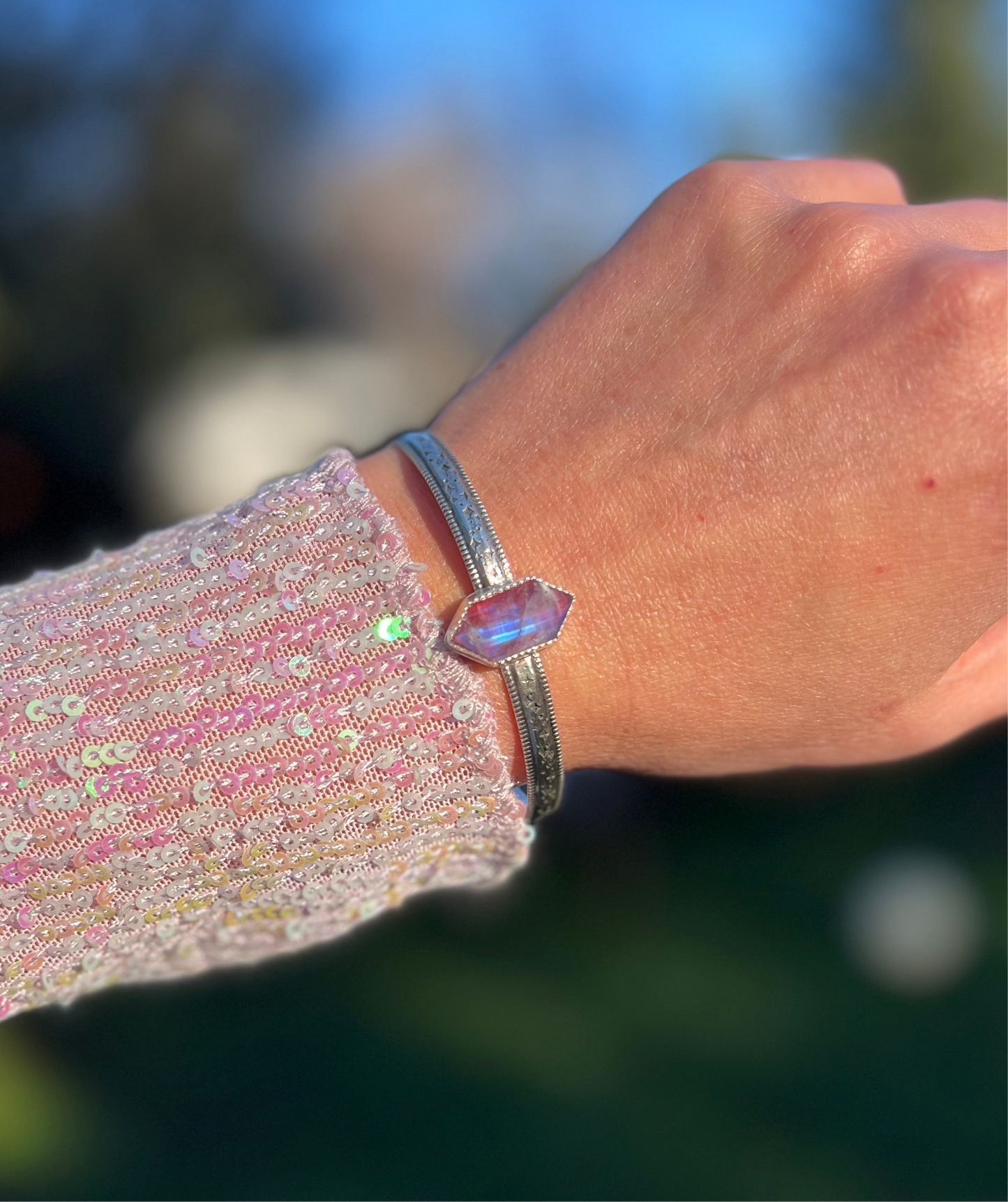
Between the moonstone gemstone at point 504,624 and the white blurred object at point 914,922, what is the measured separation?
11.1ft

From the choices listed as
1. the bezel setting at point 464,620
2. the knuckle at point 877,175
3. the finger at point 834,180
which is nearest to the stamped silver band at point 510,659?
the bezel setting at point 464,620

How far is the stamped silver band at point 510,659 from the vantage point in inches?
40.9

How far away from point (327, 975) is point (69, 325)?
478 centimetres

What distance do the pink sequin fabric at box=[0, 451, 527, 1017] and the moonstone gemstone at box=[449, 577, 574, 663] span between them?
3 cm

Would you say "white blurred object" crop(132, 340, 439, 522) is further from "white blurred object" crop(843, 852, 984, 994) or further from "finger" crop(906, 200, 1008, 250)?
"finger" crop(906, 200, 1008, 250)

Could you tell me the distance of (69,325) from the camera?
242 inches

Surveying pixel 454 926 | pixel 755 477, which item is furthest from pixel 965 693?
pixel 454 926

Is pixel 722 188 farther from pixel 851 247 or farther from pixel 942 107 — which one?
pixel 942 107

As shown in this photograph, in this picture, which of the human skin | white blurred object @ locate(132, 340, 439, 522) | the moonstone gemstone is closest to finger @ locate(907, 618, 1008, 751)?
the human skin

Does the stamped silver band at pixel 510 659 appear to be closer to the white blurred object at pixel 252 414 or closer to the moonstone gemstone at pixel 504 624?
the moonstone gemstone at pixel 504 624

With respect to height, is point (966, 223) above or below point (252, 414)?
above

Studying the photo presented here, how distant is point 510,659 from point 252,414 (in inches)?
241

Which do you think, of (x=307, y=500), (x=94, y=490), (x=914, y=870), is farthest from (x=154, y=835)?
(x=94, y=490)

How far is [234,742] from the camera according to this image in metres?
1.03
